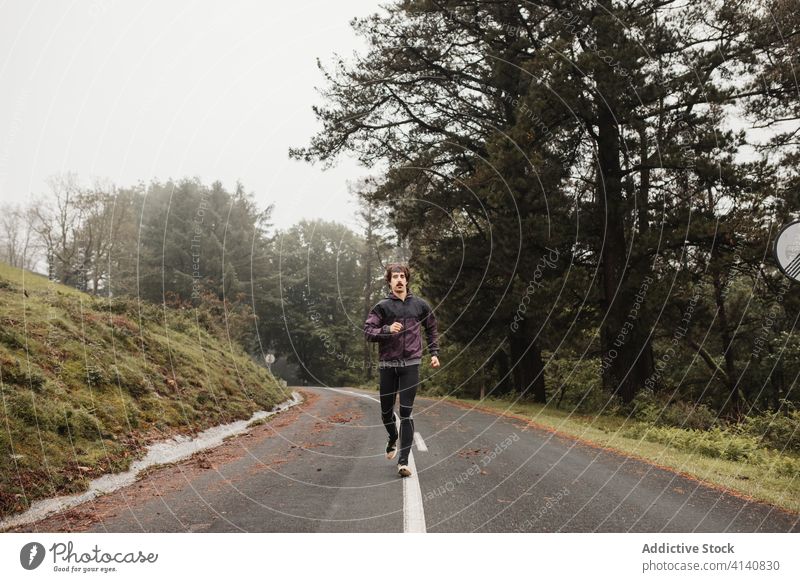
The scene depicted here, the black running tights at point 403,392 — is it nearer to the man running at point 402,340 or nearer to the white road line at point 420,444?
the man running at point 402,340

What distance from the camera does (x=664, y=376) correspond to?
24547 mm

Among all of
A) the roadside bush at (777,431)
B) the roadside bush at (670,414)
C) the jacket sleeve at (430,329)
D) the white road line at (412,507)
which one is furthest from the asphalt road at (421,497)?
the roadside bush at (670,414)

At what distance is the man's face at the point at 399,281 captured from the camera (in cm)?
584

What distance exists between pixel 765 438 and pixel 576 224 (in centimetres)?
826

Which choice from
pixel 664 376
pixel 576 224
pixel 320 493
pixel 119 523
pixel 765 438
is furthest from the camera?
pixel 664 376

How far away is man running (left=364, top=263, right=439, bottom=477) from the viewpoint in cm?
586

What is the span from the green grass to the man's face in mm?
4458

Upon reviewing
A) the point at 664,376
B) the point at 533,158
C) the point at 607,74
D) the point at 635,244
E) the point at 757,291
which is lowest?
the point at 664,376

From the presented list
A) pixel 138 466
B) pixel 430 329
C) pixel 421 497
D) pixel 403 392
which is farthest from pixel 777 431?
pixel 138 466

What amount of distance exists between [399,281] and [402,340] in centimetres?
71

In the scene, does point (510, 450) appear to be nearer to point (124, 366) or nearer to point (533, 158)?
point (124, 366)

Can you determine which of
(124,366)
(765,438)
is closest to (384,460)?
(124,366)

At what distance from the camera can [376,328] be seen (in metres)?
5.82

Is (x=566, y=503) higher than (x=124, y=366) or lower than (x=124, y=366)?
lower
